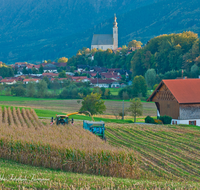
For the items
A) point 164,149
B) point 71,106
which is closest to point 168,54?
point 71,106

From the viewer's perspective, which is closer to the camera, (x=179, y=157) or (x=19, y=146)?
(x=19, y=146)

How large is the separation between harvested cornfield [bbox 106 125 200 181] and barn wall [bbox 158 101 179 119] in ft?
37.1

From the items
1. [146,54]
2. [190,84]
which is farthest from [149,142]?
[146,54]

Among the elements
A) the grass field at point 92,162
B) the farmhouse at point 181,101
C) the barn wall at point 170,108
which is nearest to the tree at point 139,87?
the barn wall at point 170,108

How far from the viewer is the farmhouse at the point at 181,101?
38.7 m

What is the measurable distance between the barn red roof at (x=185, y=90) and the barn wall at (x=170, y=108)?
42.9 inches

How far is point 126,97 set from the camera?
79.2 meters

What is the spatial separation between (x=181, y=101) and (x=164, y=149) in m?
19.0

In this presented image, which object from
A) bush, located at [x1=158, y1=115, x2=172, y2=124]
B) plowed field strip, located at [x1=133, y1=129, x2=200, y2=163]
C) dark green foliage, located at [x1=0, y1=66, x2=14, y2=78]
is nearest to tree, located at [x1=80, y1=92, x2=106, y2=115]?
bush, located at [x1=158, y1=115, x2=172, y2=124]

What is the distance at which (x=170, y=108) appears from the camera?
133ft

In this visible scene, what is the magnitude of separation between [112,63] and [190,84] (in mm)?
123836

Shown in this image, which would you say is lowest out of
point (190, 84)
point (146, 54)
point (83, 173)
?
point (83, 173)

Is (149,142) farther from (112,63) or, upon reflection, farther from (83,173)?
(112,63)

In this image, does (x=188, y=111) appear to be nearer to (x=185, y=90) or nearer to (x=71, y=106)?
(x=185, y=90)
